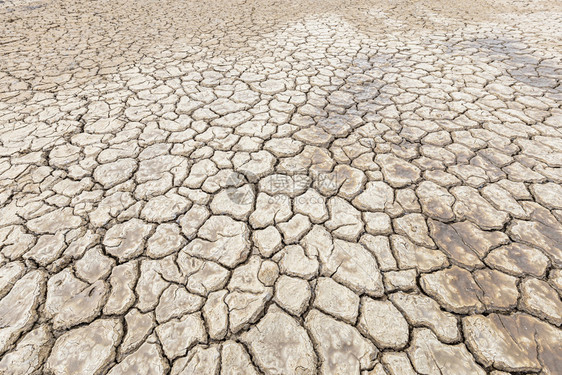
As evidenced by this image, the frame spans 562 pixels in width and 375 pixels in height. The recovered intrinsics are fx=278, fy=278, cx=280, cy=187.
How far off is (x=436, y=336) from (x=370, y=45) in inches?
167

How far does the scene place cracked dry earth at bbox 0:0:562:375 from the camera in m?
1.22

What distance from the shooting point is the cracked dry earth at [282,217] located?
122cm

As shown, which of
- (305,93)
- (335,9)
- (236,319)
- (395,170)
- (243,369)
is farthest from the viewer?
(335,9)

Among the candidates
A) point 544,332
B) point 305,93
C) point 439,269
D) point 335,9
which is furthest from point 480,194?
point 335,9

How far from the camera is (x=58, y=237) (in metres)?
1.65

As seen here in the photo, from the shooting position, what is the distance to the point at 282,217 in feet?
5.80

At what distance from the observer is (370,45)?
429 centimetres

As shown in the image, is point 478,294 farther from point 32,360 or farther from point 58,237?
point 58,237

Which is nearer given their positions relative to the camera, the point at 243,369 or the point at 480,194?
the point at 243,369

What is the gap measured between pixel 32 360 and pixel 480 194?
259 cm

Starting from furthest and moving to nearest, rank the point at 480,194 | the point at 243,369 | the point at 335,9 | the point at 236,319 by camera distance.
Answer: the point at 335,9, the point at 480,194, the point at 236,319, the point at 243,369

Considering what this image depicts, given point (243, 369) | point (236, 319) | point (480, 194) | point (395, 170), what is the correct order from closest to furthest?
point (243, 369)
point (236, 319)
point (480, 194)
point (395, 170)

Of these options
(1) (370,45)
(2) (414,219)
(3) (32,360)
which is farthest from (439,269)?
(1) (370,45)

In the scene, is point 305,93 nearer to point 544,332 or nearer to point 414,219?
point 414,219
